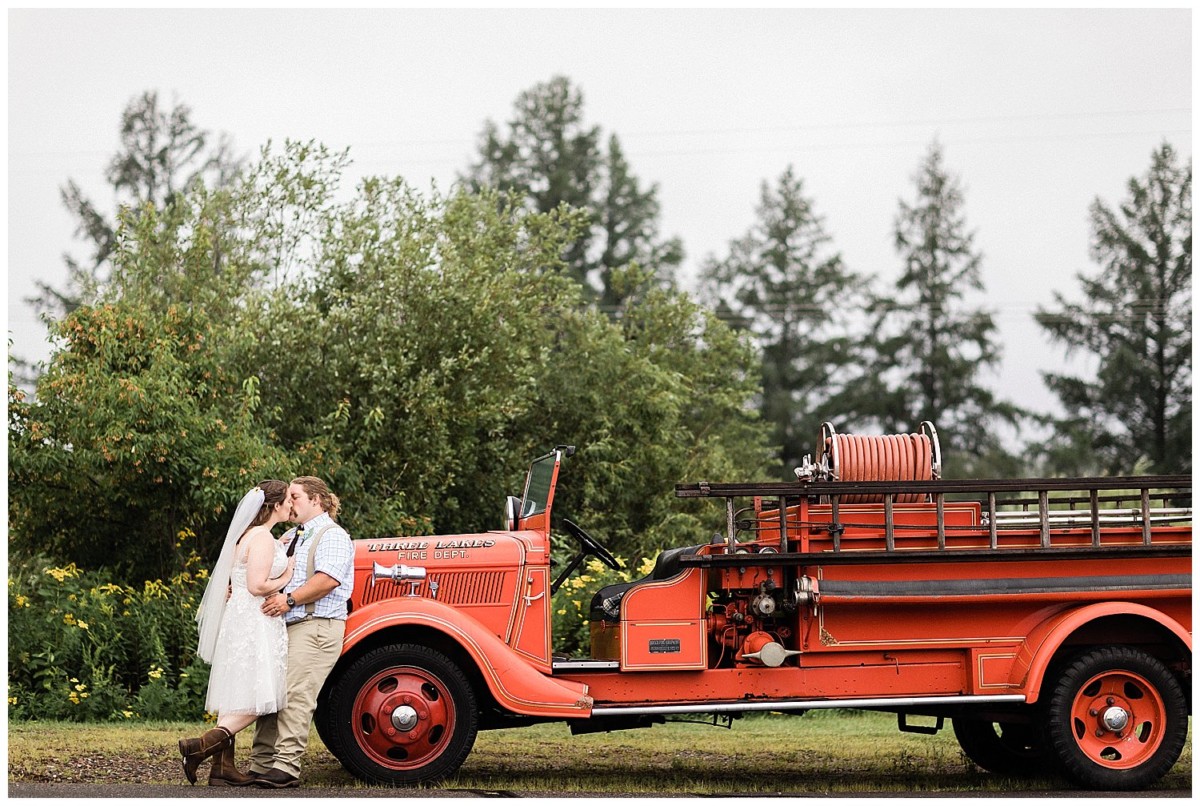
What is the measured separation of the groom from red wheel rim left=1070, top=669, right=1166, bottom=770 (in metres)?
4.57

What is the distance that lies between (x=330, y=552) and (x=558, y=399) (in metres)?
13.3

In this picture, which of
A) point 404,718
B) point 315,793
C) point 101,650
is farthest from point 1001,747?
point 101,650

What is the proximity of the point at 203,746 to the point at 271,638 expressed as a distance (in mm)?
732

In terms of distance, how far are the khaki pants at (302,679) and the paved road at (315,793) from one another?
211 millimetres

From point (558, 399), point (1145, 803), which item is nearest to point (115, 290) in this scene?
point (558, 399)

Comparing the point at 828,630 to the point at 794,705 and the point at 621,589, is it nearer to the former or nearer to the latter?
the point at 794,705

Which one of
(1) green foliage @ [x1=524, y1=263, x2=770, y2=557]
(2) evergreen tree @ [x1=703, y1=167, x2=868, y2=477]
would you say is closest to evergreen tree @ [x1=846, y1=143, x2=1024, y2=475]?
(2) evergreen tree @ [x1=703, y1=167, x2=868, y2=477]

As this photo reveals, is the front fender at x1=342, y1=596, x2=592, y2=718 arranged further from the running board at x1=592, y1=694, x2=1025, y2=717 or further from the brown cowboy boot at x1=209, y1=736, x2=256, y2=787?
the brown cowboy boot at x1=209, y1=736, x2=256, y2=787

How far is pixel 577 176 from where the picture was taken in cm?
4159

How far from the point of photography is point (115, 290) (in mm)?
21156

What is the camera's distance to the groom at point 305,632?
8.54m

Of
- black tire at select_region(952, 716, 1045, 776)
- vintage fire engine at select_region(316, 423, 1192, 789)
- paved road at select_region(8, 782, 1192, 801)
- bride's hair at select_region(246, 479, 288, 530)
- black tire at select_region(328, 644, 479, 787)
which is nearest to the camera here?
paved road at select_region(8, 782, 1192, 801)

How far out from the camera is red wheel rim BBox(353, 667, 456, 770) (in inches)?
340

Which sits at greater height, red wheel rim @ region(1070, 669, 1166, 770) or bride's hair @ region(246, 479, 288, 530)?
bride's hair @ region(246, 479, 288, 530)
